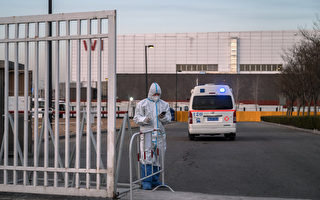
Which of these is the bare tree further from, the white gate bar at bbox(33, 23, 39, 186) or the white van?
the white gate bar at bbox(33, 23, 39, 186)

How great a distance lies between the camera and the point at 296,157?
42.7 ft

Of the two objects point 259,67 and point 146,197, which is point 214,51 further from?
point 146,197

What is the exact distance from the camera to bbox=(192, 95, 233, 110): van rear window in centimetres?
1955

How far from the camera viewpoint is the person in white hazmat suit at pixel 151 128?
7.45m

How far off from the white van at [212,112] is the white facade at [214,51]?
6604cm

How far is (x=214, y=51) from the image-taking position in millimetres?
85938

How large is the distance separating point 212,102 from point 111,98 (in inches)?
559

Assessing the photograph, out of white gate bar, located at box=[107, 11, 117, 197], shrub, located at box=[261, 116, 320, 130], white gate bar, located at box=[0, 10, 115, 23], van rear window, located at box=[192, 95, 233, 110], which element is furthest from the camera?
shrub, located at box=[261, 116, 320, 130]

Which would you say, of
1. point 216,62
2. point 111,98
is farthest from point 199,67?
point 111,98

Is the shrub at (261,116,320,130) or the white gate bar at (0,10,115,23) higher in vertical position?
the white gate bar at (0,10,115,23)

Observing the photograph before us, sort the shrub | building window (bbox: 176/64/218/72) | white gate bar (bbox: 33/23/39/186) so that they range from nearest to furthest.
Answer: white gate bar (bbox: 33/23/39/186) < the shrub < building window (bbox: 176/64/218/72)

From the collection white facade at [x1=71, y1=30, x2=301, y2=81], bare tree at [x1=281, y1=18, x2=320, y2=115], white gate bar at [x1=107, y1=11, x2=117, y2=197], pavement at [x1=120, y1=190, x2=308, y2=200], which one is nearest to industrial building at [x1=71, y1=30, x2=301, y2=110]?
white facade at [x1=71, y1=30, x2=301, y2=81]

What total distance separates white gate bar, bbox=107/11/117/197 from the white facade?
262 feet

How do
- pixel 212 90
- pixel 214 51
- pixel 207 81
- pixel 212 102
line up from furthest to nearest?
1. pixel 214 51
2. pixel 207 81
3. pixel 212 90
4. pixel 212 102
